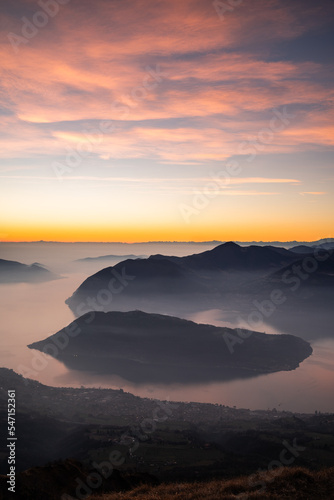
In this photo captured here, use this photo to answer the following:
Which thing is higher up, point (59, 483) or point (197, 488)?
point (197, 488)

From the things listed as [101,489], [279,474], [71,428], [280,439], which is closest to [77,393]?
[71,428]

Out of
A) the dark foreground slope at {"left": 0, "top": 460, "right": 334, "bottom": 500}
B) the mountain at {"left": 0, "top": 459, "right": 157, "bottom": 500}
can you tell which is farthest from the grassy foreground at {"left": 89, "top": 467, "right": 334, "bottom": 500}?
the mountain at {"left": 0, "top": 459, "right": 157, "bottom": 500}

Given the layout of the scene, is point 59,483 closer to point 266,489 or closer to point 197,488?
point 197,488

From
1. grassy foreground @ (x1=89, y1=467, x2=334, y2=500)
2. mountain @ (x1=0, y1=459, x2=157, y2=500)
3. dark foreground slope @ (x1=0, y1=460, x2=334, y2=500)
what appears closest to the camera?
grassy foreground @ (x1=89, y1=467, x2=334, y2=500)

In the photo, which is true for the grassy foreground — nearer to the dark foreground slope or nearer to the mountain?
the dark foreground slope

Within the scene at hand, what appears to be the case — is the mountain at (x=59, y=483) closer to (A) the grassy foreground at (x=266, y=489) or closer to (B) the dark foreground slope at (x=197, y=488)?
(B) the dark foreground slope at (x=197, y=488)

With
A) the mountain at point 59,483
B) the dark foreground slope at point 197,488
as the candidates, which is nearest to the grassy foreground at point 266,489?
the dark foreground slope at point 197,488

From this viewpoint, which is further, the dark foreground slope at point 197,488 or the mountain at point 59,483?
the mountain at point 59,483

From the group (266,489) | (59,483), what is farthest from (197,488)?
(59,483)

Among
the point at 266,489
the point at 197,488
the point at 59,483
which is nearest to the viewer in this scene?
the point at 266,489
